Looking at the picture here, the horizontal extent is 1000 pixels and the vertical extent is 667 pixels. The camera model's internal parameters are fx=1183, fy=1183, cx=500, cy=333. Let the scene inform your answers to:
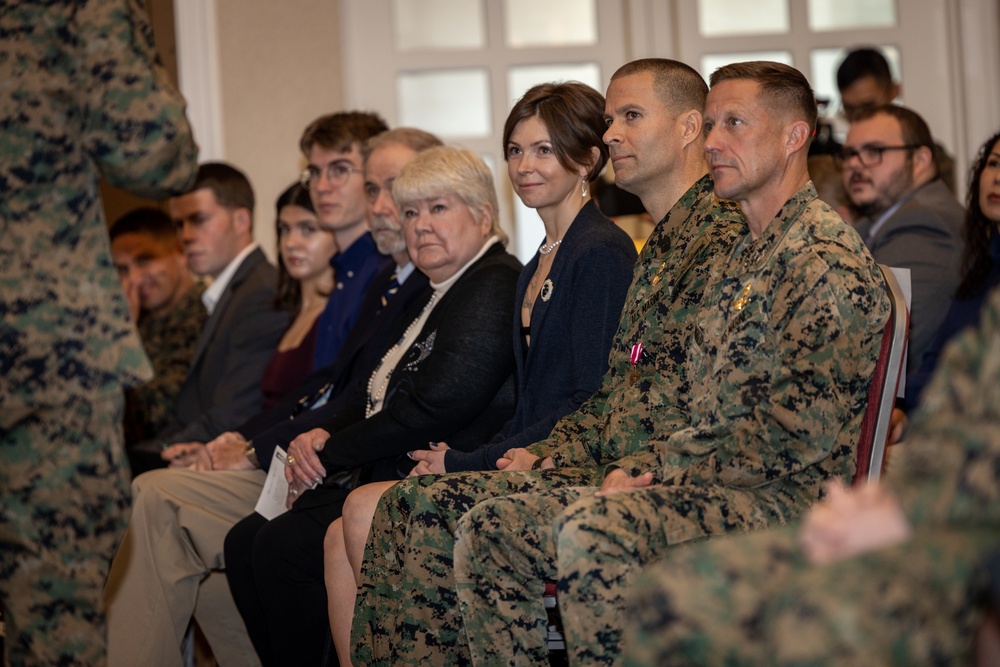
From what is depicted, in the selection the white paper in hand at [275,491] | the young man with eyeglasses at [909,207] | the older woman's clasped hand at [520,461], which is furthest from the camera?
the young man with eyeglasses at [909,207]

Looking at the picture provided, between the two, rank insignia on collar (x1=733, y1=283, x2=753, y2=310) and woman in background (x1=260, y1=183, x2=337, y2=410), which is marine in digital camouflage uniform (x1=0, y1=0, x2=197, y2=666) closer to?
rank insignia on collar (x1=733, y1=283, x2=753, y2=310)

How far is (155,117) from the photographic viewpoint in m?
1.95

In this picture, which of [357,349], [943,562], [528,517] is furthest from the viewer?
[357,349]

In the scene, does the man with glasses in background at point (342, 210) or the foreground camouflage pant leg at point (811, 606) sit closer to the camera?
the foreground camouflage pant leg at point (811, 606)

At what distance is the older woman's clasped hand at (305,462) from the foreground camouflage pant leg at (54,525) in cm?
124

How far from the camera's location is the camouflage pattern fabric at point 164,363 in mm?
4387

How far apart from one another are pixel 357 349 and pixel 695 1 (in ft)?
8.63

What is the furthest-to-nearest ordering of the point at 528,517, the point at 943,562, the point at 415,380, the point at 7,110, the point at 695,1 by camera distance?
the point at 695,1 < the point at 415,380 < the point at 528,517 < the point at 7,110 < the point at 943,562

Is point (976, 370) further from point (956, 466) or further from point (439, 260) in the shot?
point (439, 260)

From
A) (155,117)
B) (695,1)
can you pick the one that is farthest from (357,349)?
(695,1)

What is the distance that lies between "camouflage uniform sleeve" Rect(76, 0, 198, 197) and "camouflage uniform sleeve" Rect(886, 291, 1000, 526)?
128 centimetres

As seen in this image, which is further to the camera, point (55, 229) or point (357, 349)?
point (357, 349)

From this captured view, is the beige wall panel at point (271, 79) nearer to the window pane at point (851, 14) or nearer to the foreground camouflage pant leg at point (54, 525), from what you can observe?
the window pane at point (851, 14)

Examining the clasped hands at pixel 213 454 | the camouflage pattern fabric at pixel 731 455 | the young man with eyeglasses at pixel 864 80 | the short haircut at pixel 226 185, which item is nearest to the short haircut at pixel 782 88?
the camouflage pattern fabric at pixel 731 455
